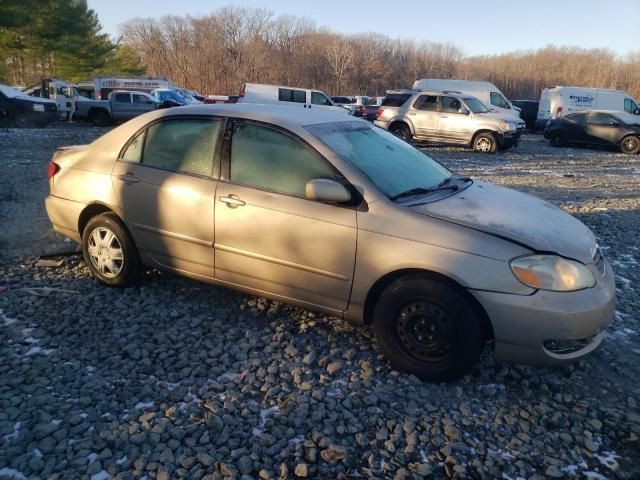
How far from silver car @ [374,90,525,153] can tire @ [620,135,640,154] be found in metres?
4.54

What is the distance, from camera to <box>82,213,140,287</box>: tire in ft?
13.2

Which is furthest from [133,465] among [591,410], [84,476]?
[591,410]

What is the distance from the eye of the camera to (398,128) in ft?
53.6

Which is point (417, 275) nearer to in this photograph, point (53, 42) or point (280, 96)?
point (280, 96)

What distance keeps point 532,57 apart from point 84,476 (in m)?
112

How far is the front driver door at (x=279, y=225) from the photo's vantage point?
123 inches

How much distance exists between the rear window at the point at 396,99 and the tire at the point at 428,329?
50.7 ft

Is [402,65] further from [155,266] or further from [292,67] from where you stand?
[155,266]

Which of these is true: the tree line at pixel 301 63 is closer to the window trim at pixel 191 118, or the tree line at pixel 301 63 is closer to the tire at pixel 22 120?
the tire at pixel 22 120

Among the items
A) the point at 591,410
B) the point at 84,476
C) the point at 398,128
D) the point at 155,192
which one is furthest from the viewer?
the point at 398,128

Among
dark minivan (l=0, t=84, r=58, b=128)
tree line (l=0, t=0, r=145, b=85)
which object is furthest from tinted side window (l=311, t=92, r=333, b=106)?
tree line (l=0, t=0, r=145, b=85)

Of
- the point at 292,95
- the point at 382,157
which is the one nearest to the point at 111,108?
the point at 292,95

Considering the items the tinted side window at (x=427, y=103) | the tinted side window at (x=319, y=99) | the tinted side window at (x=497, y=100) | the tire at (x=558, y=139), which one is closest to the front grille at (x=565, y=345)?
the tinted side window at (x=427, y=103)

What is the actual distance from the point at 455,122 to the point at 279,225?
13.4 m
